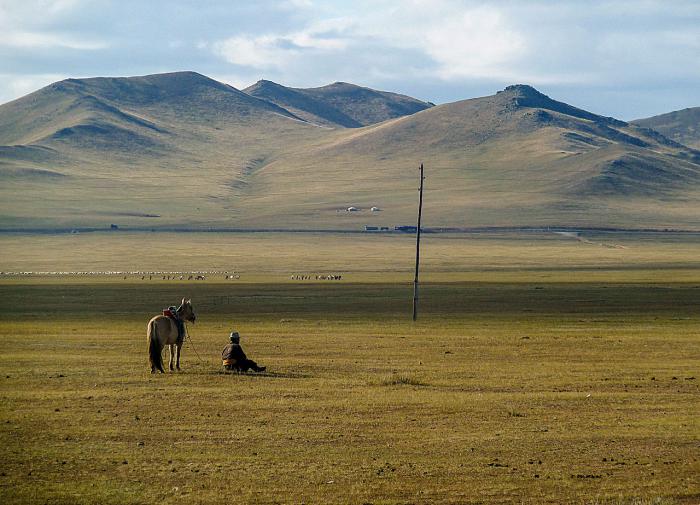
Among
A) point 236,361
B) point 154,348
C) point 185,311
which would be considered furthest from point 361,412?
point 185,311

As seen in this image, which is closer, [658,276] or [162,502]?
[162,502]

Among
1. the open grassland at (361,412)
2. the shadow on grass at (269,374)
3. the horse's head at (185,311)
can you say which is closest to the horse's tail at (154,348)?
the open grassland at (361,412)

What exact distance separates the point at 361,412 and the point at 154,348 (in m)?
7.25

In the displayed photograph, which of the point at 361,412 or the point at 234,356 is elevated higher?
the point at 234,356

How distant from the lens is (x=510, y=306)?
189ft

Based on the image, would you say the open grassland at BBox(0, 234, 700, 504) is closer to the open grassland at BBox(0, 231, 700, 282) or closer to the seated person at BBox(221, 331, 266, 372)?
the seated person at BBox(221, 331, 266, 372)

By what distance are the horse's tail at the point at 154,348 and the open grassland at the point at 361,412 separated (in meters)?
0.40

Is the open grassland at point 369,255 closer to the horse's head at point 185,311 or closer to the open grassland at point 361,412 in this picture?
the open grassland at point 361,412

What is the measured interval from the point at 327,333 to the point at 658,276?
64.5 meters

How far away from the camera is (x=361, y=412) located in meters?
18.4

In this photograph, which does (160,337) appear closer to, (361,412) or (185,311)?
(185,311)

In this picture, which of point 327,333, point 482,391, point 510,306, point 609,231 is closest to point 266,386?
point 482,391

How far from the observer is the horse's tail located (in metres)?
23.7

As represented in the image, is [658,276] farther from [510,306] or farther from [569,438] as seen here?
[569,438]
